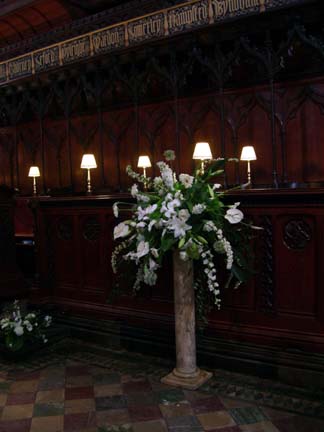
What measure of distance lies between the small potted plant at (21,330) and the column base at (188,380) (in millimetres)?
1187

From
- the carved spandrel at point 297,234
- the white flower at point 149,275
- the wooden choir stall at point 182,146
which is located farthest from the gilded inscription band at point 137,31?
the white flower at point 149,275

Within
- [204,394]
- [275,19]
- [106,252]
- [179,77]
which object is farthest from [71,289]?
[275,19]

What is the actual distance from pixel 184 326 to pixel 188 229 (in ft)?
2.34

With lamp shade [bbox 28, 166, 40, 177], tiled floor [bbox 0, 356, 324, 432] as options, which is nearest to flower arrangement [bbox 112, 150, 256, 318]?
tiled floor [bbox 0, 356, 324, 432]

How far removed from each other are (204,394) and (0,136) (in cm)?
740

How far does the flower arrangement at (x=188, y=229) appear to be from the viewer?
302 cm

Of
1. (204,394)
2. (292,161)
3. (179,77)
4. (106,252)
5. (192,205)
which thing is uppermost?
(179,77)

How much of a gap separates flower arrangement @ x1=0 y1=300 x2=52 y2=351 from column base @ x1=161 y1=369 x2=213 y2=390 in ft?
3.89

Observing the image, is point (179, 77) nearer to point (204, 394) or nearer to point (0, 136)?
point (204, 394)

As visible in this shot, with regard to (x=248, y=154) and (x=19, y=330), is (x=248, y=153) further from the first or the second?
(x=19, y=330)

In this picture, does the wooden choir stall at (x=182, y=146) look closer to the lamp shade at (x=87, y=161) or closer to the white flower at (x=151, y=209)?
the lamp shade at (x=87, y=161)

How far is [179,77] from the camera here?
505 centimetres

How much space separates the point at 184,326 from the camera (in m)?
3.29

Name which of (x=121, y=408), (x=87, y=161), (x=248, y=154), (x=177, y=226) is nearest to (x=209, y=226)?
(x=177, y=226)
